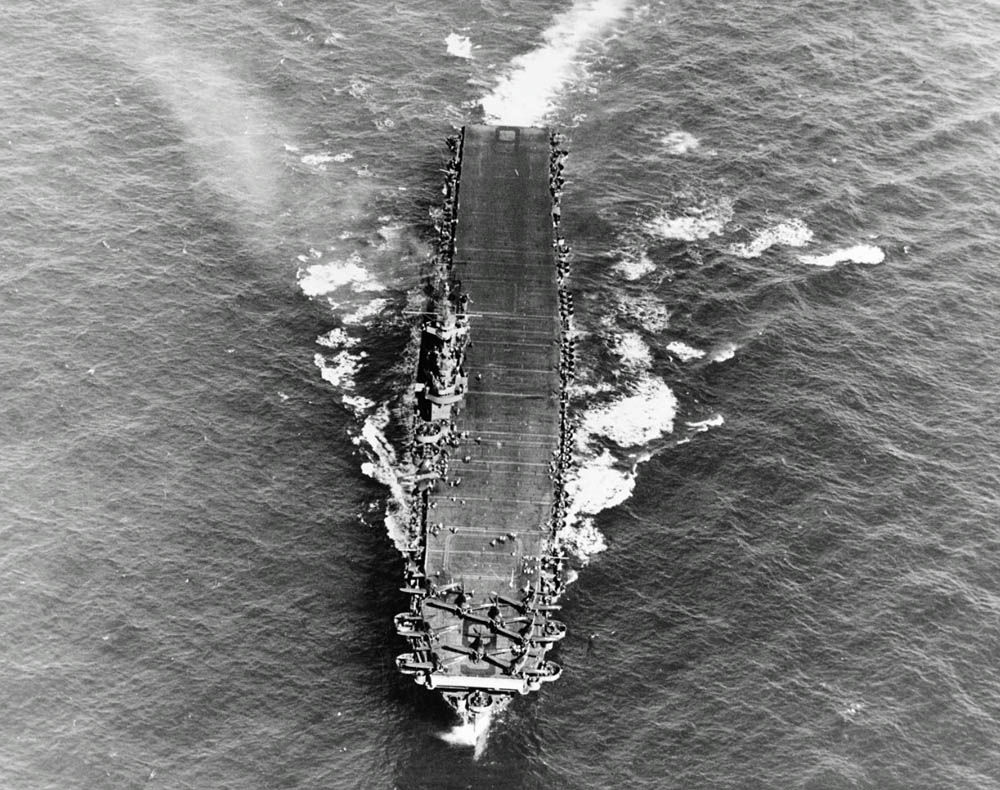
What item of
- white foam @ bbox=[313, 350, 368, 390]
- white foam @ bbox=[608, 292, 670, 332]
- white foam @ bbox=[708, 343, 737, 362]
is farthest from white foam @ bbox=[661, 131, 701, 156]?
white foam @ bbox=[313, 350, 368, 390]

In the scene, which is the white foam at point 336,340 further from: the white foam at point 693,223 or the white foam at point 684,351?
the white foam at point 693,223

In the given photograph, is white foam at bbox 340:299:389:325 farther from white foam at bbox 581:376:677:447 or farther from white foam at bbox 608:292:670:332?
white foam at bbox 581:376:677:447

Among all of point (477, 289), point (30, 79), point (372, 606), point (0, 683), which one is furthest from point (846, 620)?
point (30, 79)

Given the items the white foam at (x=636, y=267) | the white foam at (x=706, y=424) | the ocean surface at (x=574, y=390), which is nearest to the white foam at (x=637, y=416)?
the ocean surface at (x=574, y=390)

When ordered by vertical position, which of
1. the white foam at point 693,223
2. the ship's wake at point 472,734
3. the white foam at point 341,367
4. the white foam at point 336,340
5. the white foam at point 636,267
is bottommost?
the ship's wake at point 472,734

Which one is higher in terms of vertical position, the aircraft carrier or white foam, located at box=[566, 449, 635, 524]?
the aircraft carrier

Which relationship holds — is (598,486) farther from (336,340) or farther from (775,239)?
(775,239)
